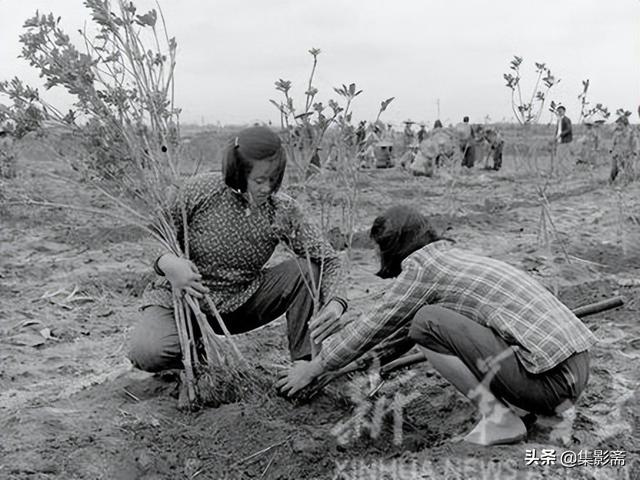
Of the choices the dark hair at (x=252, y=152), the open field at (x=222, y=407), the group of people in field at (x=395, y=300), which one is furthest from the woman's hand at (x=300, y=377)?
the dark hair at (x=252, y=152)

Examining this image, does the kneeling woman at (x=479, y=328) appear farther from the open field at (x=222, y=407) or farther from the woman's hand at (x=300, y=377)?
the open field at (x=222, y=407)

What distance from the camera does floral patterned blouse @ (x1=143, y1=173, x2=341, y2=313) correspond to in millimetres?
2988

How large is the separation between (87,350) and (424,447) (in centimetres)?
232

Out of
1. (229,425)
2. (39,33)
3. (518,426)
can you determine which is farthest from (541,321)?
(39,33)

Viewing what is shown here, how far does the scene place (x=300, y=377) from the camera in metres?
2.71

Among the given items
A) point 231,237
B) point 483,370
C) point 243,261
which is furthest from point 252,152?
point 483,370

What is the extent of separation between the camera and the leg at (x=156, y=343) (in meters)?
2.92

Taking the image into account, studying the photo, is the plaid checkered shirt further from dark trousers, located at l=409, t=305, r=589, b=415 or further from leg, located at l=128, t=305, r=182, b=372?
leg, located at l=128, t=305, r=182, b=372

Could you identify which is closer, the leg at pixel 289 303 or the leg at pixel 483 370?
the leg at pixel 483 370

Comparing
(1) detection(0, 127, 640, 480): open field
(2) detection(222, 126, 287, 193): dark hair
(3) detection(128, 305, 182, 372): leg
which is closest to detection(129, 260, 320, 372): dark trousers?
(3) detection(128, 305, 182, 372): leg

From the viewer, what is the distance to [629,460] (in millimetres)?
2473

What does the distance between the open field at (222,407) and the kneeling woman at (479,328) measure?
0.63ft

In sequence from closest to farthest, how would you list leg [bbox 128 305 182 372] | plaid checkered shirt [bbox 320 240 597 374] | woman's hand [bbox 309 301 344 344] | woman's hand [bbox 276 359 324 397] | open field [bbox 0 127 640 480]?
1. plaid checkered shirt [bbox 320 240 597 374]
2. open field [bbox 0 127 640 480]
3. woman's hand [bbox 276 359 324 397]
4. woman's hand [bbox 309 301 344 344]
5. leg [bbox 128 305 182 372]

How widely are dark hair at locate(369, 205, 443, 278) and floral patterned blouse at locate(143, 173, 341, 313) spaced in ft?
1.52
